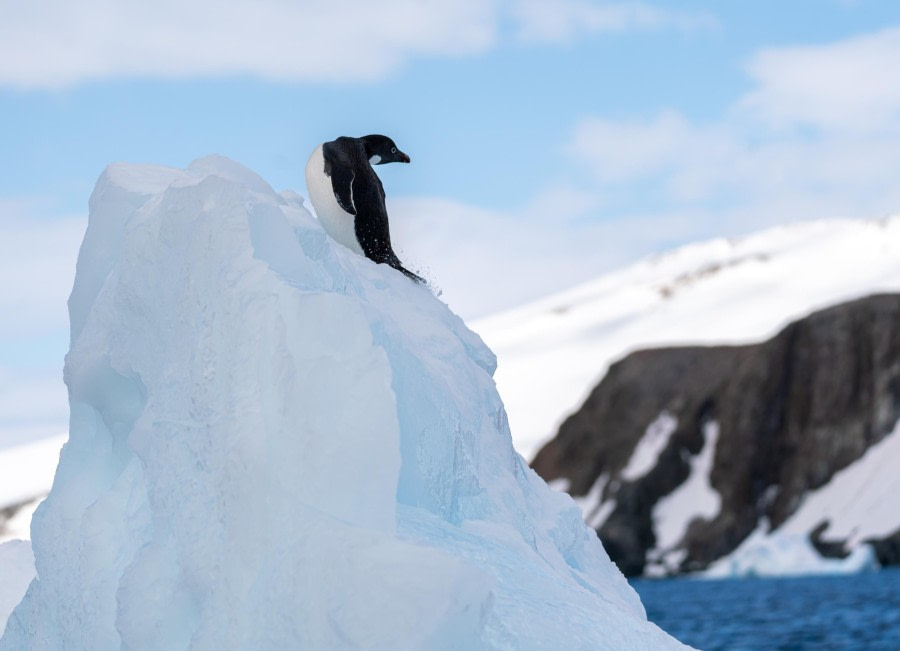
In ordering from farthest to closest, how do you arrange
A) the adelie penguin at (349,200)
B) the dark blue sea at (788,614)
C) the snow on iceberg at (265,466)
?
the dark blue sea at (788,614)
the adelie penguin at (349,200)
the snow on iceberg at (265,466)

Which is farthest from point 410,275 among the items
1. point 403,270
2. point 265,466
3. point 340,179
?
point 265,466

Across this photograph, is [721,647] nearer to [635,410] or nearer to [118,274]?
[118,274]

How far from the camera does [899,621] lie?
90.8 ft

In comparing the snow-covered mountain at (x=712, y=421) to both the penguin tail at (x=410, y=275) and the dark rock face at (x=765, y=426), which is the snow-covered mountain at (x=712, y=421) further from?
the penguin tail at (x=410, y=275)

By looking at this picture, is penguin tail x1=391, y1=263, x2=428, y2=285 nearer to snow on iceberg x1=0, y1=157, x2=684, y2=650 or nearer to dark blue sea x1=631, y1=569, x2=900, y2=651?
snow on iceberg x1=0, y1=157, x2=684, y2=650

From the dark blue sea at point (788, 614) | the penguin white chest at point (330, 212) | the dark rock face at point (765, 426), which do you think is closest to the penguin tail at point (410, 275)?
the penguin white chest at point (330, 212)

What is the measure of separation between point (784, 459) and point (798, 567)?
1041 cm

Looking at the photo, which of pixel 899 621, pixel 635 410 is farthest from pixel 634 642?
pixel 635 410

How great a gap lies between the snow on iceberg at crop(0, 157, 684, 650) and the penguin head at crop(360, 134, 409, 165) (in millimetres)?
2796

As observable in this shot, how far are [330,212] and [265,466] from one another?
11.5 ft

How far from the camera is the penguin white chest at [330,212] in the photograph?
28.0 feet

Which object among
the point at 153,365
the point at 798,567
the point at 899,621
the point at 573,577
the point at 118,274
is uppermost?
the point at 118,274

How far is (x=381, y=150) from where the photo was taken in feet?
33.1

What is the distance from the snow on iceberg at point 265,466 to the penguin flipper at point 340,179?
1241 millimetres
